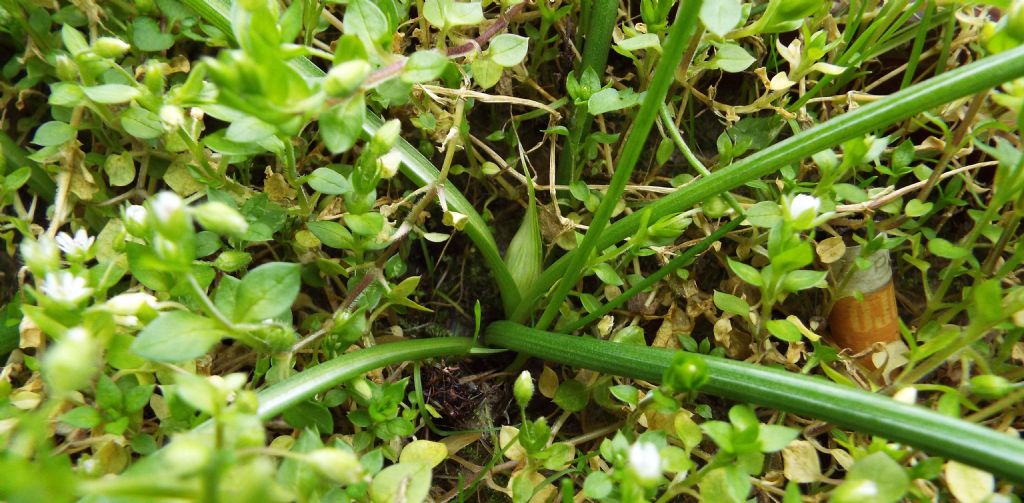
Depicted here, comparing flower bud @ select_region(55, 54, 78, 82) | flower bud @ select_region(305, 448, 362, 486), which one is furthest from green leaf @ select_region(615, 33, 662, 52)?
flower bud @ select_region(55, 54, 78, 82)

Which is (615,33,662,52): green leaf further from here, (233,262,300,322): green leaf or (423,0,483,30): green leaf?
(233,262,300,322): green leaf

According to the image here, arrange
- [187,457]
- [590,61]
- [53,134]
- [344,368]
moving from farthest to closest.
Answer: [590,61] → [53,134] → [344,368] → [187,457]

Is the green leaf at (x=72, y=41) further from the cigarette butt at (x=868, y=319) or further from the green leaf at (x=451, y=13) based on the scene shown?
the cigarette butt at (x=868, y=319)

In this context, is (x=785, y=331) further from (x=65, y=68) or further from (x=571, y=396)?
(x=65, y=68)

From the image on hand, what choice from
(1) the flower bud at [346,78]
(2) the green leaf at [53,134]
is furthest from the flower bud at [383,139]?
(2) the green leaf at [53,134]

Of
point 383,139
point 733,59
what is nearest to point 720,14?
point 733,59

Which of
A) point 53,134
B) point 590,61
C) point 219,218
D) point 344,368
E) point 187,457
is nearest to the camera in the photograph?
point 187,457

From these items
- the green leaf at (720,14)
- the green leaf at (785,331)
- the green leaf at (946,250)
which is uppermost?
the green leaf at (720,14)
